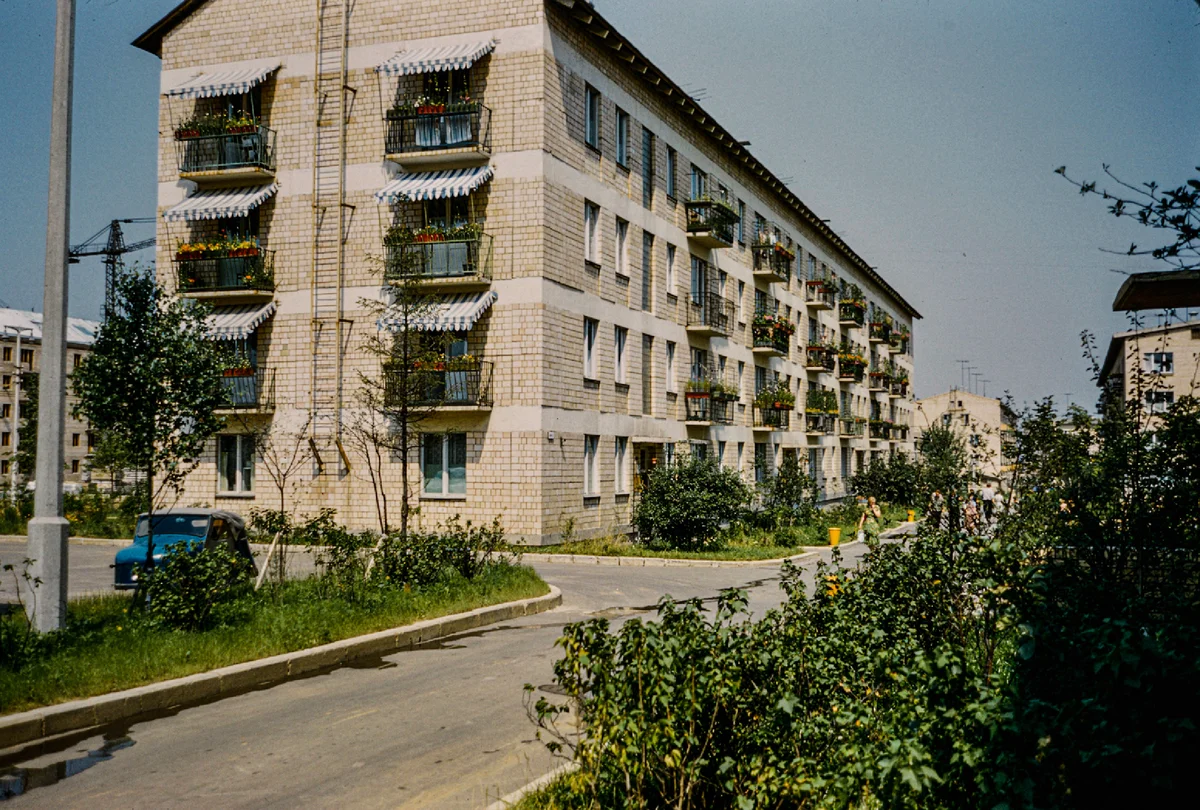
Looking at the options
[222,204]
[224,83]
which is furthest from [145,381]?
[224,83]

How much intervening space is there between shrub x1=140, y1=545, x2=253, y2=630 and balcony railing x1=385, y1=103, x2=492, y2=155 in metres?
17.0

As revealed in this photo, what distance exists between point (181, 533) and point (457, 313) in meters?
9.82

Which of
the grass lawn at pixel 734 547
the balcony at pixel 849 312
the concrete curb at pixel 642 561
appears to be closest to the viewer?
the concrete curb at pixel 642 561

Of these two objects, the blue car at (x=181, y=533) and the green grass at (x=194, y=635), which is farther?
the blue car at (x=181, y=533)

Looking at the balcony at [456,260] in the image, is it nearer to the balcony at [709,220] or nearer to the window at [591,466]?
the window at [591,466]

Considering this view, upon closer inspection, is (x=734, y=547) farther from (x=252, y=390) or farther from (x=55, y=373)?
(x=55, y=373)

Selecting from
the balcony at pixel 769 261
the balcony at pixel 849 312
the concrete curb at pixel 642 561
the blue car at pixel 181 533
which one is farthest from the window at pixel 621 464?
the balcony at pixel 849 312

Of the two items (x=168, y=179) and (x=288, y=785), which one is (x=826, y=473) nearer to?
(x=168, y=179)

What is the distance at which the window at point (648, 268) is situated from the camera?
105ft

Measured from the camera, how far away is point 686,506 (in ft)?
85.7

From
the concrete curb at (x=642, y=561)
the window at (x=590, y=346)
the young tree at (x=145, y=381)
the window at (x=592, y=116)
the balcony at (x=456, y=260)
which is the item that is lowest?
the concrete curb at (x=642, y=561)

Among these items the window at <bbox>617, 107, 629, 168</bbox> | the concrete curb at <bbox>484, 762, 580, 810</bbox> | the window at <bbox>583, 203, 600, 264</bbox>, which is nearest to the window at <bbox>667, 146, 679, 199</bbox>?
the window at <bbox>617, 107, 629, 168</bbox>

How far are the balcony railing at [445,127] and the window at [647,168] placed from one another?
7095 millimetres

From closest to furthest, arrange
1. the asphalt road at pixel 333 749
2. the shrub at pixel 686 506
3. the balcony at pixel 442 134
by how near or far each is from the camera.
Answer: the asphalt road at pixel 333 749
the balcony at pixel 442 134
the shrub at pixel 686 506
